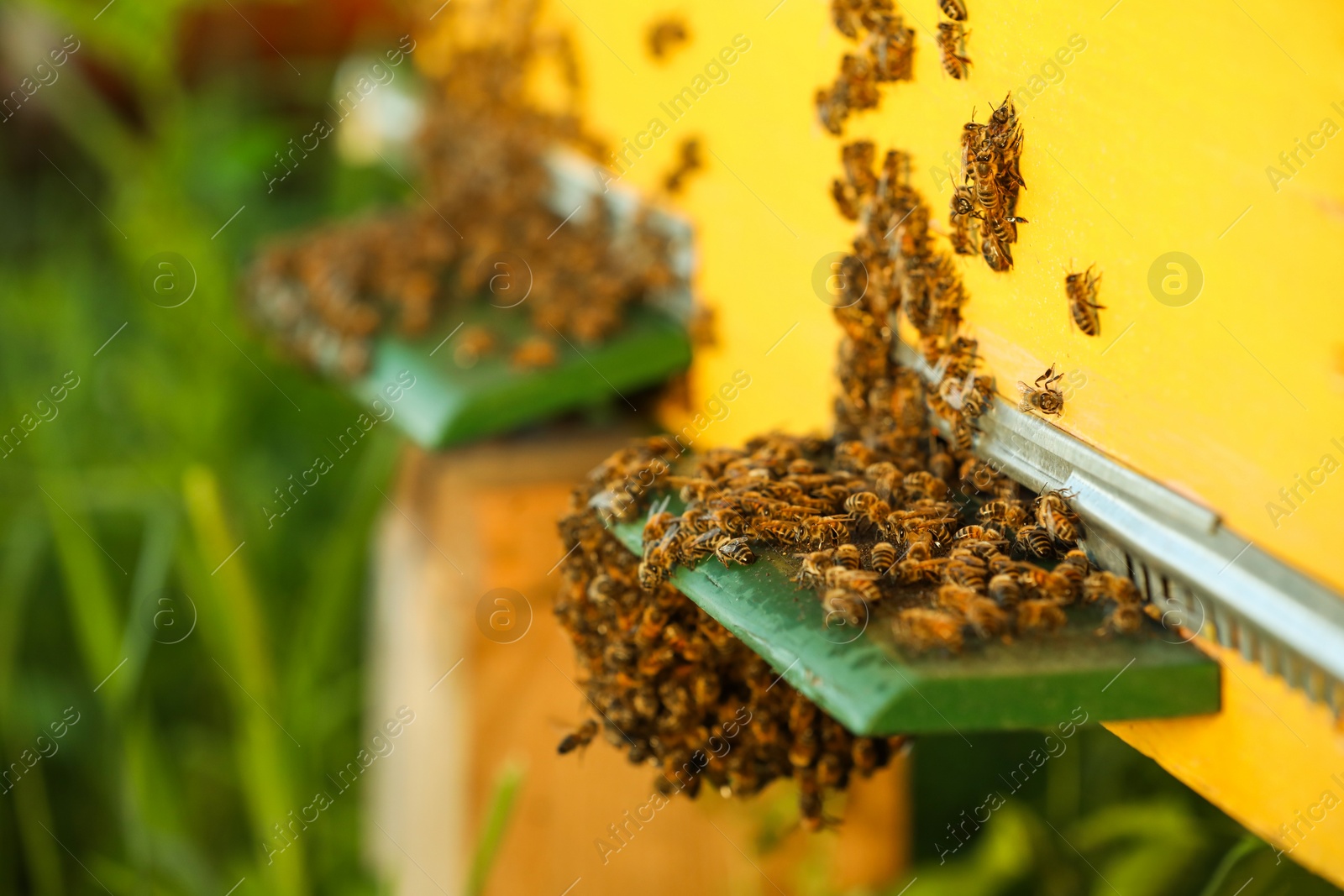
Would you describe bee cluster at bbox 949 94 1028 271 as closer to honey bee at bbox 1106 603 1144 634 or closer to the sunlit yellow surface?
the sunlit yellow surface

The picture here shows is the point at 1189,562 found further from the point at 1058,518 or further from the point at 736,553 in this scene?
the point at 736,553

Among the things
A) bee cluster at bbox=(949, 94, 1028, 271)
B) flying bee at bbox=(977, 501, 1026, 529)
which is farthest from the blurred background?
bee cluster at bbox=(949, 94, 1028, 271)

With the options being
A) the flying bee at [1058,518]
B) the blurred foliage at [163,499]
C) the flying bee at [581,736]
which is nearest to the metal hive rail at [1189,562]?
the flying bee at [1058,518]

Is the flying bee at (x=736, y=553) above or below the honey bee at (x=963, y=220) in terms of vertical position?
below

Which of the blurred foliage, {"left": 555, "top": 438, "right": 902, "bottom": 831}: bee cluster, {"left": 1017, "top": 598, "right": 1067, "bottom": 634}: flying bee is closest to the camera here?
{"left": 1017, "top": 598, "right": 1067, "bottom": 634}: flying bee

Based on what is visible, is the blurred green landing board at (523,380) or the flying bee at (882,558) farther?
the blurred green landing board at (523,380)

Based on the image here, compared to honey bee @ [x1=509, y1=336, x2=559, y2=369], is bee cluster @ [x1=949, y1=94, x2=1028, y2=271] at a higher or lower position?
lower

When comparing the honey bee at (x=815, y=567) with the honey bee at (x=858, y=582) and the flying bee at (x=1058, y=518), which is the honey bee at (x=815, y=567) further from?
the flying bee at (x=1058, y=518)
